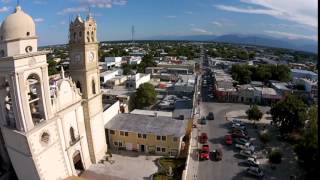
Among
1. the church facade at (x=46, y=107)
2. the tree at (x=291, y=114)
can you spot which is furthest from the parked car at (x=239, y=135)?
the church facade at (x=46, y=107)

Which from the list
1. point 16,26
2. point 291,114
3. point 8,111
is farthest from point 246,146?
point 16,26

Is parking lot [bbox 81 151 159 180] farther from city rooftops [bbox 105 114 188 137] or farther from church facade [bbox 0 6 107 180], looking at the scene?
city rooftops [bbox 105 114 188 137]

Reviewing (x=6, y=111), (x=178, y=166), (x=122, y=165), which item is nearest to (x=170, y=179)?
(x=178, y=166)

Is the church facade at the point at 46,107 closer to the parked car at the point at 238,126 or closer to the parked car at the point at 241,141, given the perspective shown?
the parked car at the point at 241,141

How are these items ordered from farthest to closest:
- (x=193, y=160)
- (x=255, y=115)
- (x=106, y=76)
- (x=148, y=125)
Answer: (x=106, y=76) < (x=255, y=115) < (x=148, y=125) < (x=193, y=160)

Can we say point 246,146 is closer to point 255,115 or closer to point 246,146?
point 246,146
